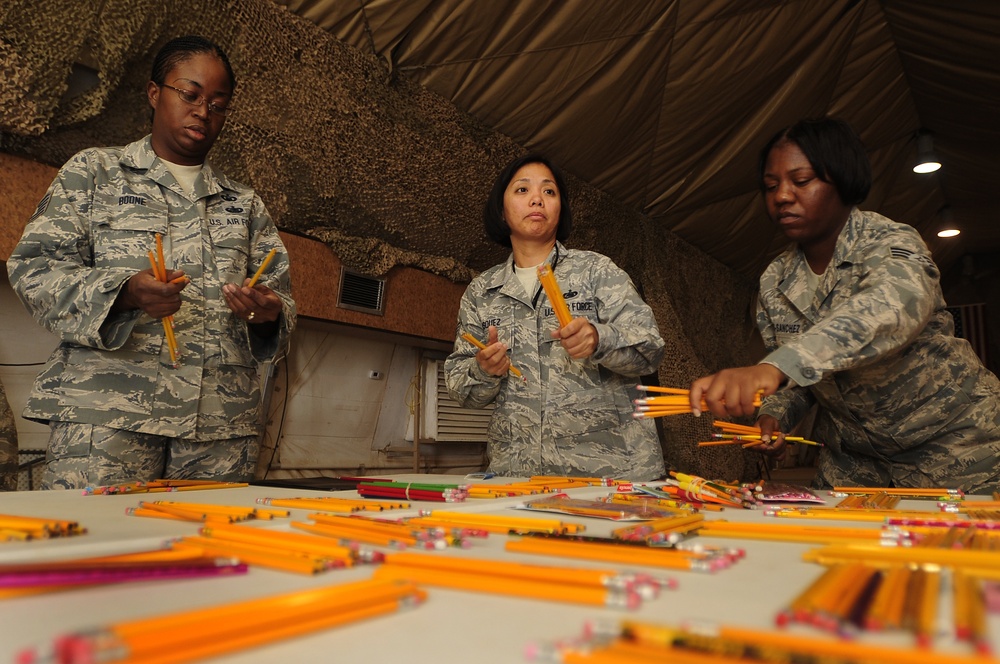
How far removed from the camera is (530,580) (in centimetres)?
53

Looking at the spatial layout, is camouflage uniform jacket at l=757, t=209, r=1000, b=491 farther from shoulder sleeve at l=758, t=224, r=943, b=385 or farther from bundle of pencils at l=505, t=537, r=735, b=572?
bundle of pencils at l=505, t=537, r=735, b=572

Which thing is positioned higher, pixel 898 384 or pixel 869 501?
pixel 898 384

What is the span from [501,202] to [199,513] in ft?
5.54

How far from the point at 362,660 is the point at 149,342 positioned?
1550 mm

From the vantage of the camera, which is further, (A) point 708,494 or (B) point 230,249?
(B) point 230,249

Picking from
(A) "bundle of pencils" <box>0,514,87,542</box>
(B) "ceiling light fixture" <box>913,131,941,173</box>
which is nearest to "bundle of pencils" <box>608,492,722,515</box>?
(A) "bundle of pencils" <box>0,514,87,542</box>

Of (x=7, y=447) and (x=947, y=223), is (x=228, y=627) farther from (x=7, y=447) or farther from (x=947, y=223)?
(x=947, y=223)

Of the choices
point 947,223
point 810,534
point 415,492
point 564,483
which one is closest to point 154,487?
point 415,492

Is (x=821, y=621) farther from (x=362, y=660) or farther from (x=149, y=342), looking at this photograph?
(x=149, y=342)

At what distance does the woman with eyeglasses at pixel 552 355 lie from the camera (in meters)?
1.91

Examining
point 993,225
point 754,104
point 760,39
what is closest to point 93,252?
point 760,39

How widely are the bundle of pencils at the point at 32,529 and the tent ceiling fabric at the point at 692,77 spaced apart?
2424mm

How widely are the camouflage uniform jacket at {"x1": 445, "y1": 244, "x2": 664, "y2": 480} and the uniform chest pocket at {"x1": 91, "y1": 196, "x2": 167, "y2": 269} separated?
938 millimetres

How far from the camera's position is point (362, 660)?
1.25 feet
